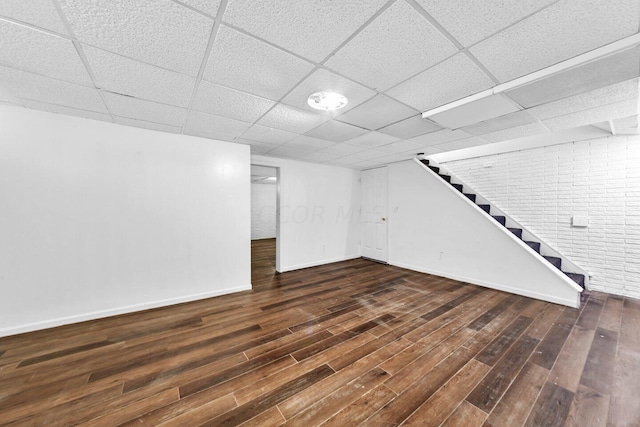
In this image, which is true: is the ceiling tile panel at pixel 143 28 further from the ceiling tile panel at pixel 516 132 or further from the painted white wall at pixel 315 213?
the ceiling tile panel at pixel 516 132

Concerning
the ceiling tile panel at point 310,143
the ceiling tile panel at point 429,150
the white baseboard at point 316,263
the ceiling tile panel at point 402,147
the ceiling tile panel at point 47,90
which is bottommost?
the white baseboard at point 316,263

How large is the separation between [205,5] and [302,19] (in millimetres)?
518

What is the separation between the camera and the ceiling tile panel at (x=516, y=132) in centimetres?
288

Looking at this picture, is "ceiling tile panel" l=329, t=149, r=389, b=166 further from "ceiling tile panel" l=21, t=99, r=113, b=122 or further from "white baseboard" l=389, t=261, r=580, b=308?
"ceiling tile panel" l=21, t=99, r=113, b=122

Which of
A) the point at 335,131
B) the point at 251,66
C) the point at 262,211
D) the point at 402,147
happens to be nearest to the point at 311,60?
the point at 251,66

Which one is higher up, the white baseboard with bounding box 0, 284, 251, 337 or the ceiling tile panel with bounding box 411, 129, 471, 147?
the ceiling tile panel with bounding box 411, 129, 471, 147

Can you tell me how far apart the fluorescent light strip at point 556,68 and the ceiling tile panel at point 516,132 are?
4.36 ft

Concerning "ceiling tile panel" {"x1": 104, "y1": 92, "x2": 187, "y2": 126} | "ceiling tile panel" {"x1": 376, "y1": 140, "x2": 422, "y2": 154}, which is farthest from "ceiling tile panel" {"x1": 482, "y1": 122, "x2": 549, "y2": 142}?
"ceiling tile panel" {"x1": 104, "y1": 92, "x2": 187, "y2": 126}

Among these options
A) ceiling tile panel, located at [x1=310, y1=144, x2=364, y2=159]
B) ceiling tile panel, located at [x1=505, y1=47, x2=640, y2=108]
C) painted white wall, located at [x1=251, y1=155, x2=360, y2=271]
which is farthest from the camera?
painted white wall, located at [x1=251, y1=155, x2=360, y2=271]

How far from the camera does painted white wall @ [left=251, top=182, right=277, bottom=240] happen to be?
9.83m

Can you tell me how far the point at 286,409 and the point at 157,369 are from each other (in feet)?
3.95

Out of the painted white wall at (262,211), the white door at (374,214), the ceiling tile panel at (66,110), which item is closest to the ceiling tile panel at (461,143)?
the white door at (374,214)

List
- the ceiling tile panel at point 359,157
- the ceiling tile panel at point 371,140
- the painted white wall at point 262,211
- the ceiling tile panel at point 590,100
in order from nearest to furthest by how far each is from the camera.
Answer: the ceiling tile panel at point 590,100, the ceiling tile panel at point 371,140, the ceiling tile panel at point 359,157, the painted white wall at point 262,211

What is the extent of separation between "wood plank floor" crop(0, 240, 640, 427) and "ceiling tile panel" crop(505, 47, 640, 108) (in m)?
2.39
